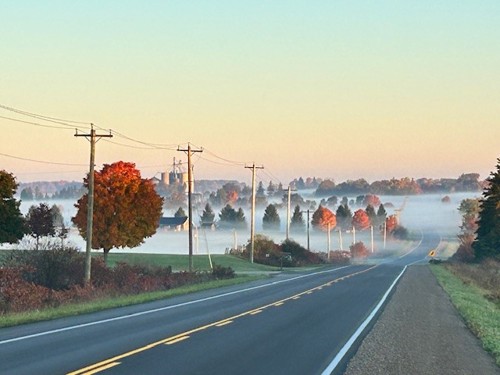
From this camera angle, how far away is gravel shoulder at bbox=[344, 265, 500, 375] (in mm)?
14945

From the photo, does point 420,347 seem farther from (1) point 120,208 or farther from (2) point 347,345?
(1) point 120,208

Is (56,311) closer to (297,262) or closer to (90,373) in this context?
(90,373)

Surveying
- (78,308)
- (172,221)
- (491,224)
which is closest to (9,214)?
(78,308)

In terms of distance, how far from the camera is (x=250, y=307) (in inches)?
1157

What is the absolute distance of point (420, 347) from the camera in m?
18.2

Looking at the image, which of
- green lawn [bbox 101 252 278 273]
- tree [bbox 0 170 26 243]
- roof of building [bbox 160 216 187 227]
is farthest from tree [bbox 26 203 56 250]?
roof of building [bbox 160 216 187 227]

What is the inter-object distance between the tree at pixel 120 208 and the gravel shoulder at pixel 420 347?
34.8m

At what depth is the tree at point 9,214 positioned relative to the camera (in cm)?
6230

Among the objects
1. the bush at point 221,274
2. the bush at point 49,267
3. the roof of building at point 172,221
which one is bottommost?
the bush at point 221,274

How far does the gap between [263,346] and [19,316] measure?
9.06 metres

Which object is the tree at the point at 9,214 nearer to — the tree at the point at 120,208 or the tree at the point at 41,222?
the tree at the point at 120,208

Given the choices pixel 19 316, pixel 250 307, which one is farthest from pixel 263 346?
pixel 250 307

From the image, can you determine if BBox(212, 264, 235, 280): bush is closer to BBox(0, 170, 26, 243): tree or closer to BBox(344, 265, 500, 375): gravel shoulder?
BBox(0, 170, 26, 243): tree

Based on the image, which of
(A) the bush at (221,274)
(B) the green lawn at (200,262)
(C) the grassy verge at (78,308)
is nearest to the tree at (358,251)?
(B) the green lawn at (200,262)
